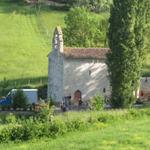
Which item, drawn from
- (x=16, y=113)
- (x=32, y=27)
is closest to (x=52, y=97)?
(x=16, y=113)

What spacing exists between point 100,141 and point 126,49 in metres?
24.3

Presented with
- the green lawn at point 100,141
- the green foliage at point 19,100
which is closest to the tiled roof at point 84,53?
the green foliage at point 19,100

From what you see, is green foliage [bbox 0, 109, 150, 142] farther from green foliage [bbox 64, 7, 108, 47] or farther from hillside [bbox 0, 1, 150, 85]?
green foliage [bbox 64, 7, 108, 47]

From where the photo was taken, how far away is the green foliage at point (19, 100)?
59.3 metres

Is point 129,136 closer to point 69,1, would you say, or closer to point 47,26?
point 47,26

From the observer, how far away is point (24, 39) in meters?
103

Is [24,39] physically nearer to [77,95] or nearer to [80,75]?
[80,75]

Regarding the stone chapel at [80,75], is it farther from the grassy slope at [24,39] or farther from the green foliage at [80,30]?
the green foliage at [80,30]

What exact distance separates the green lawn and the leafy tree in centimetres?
1847

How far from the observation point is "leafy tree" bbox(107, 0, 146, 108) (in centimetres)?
5584

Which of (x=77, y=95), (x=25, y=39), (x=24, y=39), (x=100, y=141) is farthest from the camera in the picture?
(x=25, y=39)

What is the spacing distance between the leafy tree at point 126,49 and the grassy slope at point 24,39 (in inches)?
1057

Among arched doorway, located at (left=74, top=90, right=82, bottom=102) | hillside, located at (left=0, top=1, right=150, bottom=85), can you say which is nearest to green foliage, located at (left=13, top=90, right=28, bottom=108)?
arched doorway, located at (left=74, top=90, right=82, bottom=102)

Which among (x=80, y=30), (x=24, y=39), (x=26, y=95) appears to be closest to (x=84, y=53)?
(x=26, y=95)
